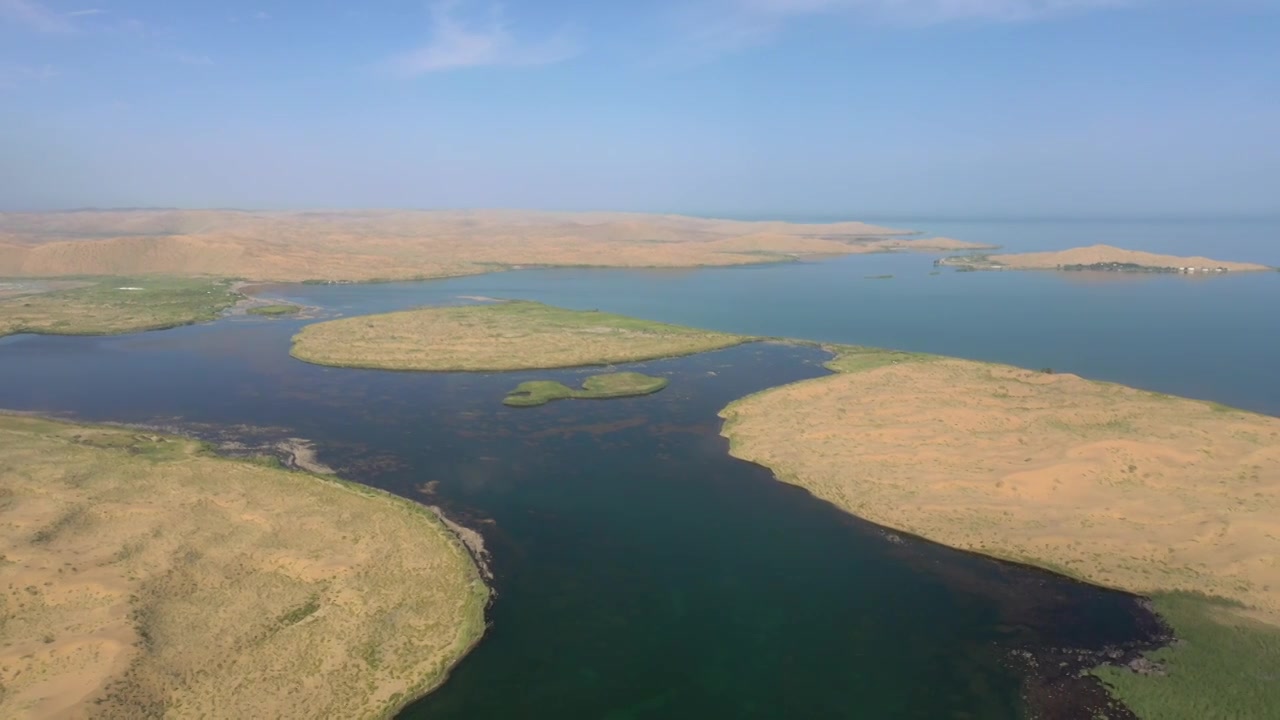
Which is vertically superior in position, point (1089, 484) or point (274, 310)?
point (274, 310)

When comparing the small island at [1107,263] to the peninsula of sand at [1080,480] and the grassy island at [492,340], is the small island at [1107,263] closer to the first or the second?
the grassy island at [492,340]

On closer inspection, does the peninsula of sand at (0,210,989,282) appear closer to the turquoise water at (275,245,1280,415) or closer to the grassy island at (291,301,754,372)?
the turquoise water at (275,245,1280,415)

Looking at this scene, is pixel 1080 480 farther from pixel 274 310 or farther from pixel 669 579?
pixel 274 310

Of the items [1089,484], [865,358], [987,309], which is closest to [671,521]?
[1089,484]

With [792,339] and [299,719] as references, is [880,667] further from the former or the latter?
[792,339]

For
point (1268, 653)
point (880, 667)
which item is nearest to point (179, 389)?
point (880, 667)

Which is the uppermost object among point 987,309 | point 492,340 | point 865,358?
point 987,309

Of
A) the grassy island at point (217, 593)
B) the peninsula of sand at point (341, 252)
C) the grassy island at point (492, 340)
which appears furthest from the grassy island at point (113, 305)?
the grassy island at point (217, 593)
